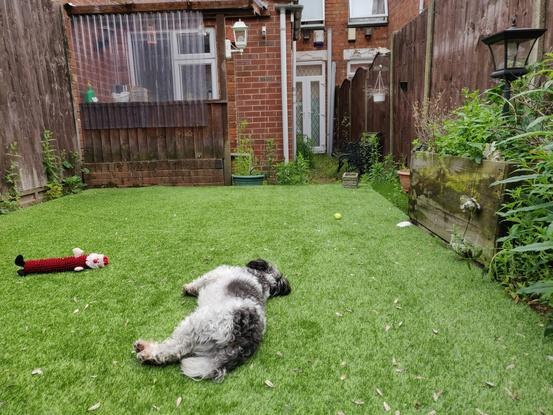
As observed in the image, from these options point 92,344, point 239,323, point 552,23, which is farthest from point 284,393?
point 552,23

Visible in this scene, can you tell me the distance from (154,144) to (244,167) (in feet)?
5.07

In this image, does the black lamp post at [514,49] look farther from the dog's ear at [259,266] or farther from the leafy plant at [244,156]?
the leafy plant at [244,156]

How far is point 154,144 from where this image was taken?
6867mm

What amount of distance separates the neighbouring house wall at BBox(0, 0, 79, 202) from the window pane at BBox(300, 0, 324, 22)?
7.83m

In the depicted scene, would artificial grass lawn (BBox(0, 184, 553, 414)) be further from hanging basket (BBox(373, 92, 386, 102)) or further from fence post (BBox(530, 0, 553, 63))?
hanging basket (BBox(373, 92, 386, 102))

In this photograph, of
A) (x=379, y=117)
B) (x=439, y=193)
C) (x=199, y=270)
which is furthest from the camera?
Result: (x=379, y=117)

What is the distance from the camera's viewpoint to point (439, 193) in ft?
11.8

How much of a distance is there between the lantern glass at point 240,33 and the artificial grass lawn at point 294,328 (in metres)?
4.34

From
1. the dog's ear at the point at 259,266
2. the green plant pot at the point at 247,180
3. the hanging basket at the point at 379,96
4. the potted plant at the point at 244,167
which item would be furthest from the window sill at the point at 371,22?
the dog's ear at the point at 259,266

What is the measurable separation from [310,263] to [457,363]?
1.42 metres

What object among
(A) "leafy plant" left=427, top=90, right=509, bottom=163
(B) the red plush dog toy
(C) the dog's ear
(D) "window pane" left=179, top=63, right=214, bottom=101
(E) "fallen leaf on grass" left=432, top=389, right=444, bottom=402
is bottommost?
(E) "fallen leaf on grass" left=432, top=389, right=444, bottom=402

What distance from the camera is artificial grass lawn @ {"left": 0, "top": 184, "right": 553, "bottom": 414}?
5.24ft

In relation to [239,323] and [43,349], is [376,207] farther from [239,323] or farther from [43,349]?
[43,349]

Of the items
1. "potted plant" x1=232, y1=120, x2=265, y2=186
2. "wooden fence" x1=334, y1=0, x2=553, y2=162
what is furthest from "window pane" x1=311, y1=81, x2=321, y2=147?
"potted plant" x1=232, y1=120, x2=265, y2=186
